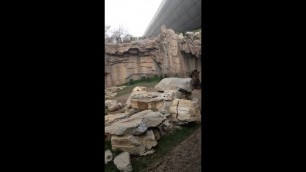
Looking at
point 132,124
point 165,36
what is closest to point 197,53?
point 165,36

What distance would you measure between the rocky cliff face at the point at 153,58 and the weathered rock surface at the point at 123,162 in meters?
11.5

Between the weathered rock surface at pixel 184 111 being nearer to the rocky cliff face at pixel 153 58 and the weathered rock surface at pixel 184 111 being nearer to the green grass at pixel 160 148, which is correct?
the green grass at pixel 160 148

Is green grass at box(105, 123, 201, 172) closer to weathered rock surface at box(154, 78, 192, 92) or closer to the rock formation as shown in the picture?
the rock formation

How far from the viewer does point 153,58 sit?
21984 mm

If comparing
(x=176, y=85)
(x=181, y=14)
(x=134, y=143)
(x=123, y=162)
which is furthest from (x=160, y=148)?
(x=181, y=14)

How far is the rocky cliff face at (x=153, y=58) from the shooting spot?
1808 cm

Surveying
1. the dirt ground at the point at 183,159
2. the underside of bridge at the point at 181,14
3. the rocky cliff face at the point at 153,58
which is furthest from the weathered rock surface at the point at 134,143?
the underside of bridge at the point at 181,14

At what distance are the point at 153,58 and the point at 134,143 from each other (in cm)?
1485

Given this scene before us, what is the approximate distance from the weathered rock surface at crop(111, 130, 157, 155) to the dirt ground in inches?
29.6

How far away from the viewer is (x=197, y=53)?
18.2m
